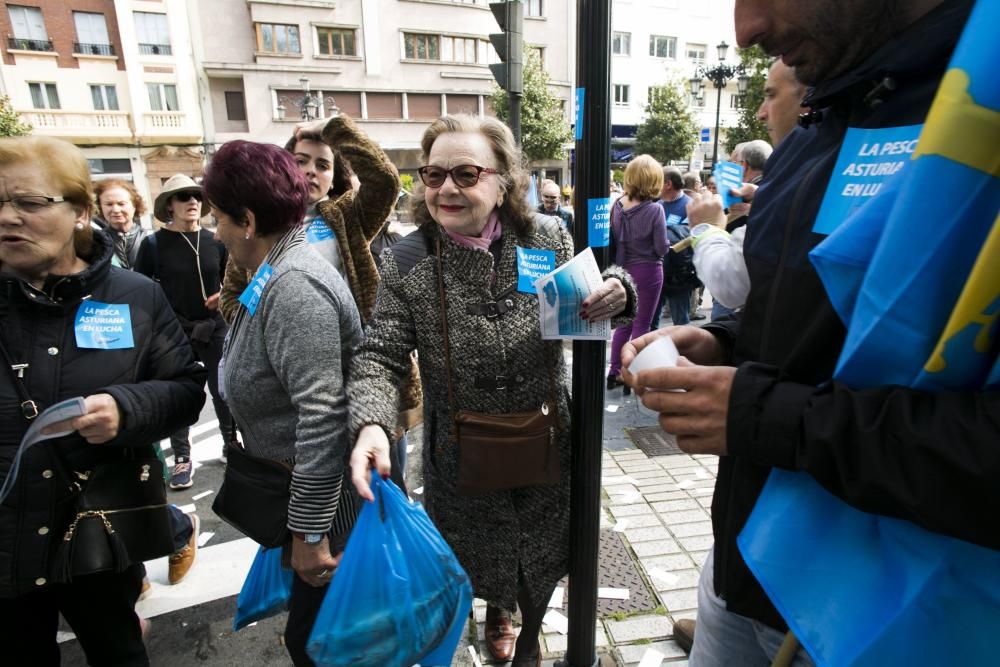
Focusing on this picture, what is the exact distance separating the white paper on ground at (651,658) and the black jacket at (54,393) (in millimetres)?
2200

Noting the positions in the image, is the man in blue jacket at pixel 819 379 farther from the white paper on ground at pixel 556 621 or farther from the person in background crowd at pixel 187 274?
the person in background crowd at pixel 187 274

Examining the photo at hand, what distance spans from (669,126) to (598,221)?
3471cm

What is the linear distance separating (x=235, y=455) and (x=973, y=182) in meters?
2.14

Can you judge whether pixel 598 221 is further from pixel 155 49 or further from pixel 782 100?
pixel 155 49

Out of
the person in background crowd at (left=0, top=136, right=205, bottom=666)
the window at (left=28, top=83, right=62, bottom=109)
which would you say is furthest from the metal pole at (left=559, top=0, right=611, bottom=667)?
the window at (left=28, top=83, right=62, bottom=109)

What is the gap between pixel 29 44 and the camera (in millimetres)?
28266

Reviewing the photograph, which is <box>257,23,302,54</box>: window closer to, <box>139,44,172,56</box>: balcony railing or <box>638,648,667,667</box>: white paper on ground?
<box>139,44,172,56</box>: balcony railing

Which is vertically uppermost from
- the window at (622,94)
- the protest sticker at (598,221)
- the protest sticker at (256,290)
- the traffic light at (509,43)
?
the window at (622,94)

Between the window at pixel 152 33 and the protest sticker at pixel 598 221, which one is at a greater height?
the window at pixel 152 33

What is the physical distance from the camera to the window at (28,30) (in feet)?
91.4

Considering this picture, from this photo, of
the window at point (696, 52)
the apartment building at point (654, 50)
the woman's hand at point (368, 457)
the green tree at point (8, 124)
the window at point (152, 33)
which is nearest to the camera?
the woman's hand at point (368, 457)

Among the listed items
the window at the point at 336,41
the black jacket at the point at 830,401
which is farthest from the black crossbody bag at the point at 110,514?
the window at the point at 336,41

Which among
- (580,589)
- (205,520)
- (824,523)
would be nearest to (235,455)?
(580,589)

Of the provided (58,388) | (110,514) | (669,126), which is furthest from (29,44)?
(110,514)
